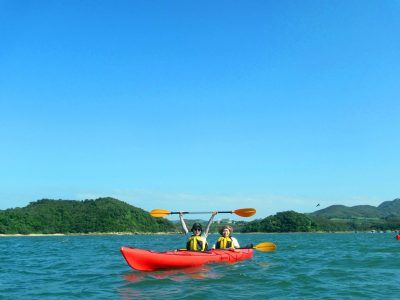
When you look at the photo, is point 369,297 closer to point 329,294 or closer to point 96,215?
point 329,294

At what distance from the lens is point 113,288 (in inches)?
471

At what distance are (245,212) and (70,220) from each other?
16557 cm

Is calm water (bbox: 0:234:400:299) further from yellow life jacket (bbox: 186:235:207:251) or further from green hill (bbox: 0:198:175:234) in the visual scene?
green hill (bbox: 0:198:175:234)

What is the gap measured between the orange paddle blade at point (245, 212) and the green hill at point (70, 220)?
13749 centimetres

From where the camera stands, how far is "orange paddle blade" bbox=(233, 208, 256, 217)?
21625mm

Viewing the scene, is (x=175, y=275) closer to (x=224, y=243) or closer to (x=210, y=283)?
(x=210, y=283)

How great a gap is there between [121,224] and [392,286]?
176 metres

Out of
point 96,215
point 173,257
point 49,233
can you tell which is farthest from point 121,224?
point 173,257

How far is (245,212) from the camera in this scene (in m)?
21.7

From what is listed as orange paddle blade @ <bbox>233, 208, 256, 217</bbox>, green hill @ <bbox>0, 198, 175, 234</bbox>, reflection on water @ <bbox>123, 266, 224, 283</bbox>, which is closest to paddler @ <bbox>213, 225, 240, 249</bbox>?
orange paddle blade @ <bbox>233, 208, 256, 217</bbox>

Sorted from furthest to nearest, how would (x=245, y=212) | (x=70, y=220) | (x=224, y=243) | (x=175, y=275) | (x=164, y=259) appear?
(x=70, y=220), (x=245, y=212), (x=224, y=243), (x=164, y=259), (x=175, y=275)

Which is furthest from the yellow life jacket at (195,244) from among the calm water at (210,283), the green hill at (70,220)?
the green hill at (70,220)

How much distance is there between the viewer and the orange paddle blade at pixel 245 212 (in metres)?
21.6

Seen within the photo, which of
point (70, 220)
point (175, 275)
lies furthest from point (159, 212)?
point (70, 220)
